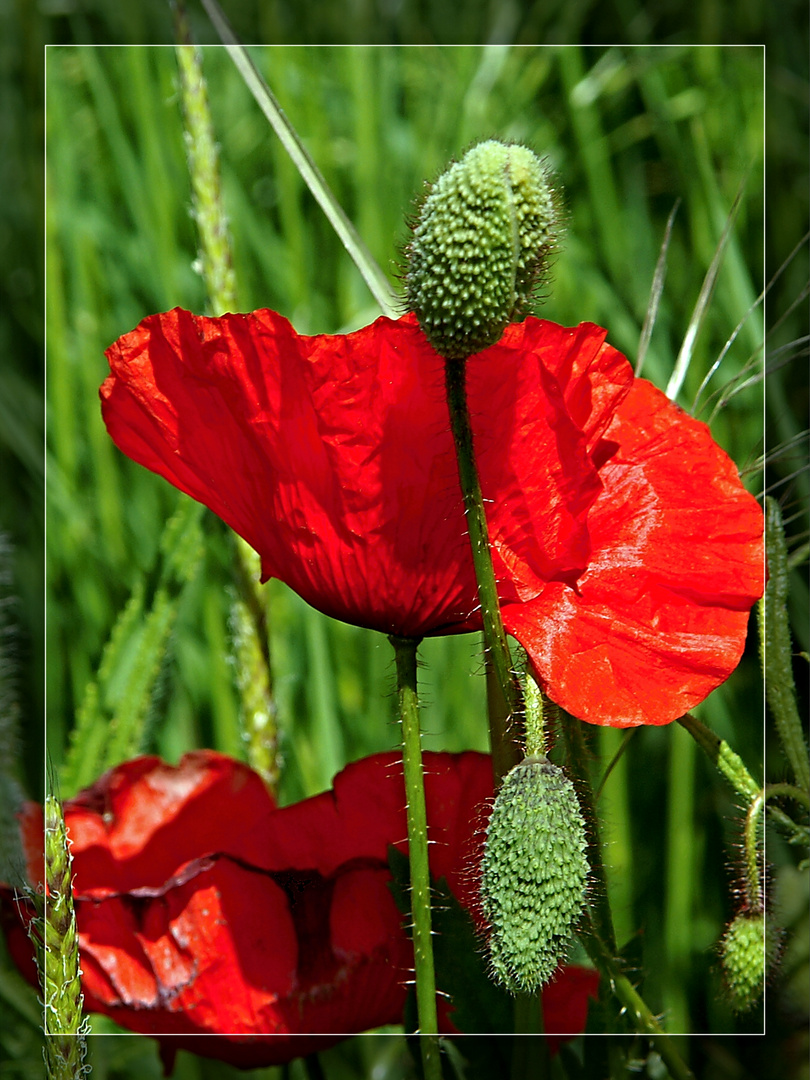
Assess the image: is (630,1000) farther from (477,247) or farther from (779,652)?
(477,247)

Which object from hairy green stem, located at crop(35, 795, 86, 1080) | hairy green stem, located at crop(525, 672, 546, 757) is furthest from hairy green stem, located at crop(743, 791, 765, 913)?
hairy green stem, located at crop(35, 795, 86, 1080)

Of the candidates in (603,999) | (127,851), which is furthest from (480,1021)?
(127,851)

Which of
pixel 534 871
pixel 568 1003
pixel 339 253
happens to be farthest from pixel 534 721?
pixel 339 253

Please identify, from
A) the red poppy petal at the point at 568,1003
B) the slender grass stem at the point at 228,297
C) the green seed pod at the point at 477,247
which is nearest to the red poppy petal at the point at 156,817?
the slender grass stem at the point at 228,297

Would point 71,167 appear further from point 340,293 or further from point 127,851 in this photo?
point 127,851

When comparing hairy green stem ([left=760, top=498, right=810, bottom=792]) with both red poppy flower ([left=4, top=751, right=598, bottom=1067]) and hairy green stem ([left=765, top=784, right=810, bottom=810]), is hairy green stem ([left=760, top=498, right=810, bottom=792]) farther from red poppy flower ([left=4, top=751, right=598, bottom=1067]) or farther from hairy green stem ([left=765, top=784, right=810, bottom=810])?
red poppy flower ([left=4, top=751, right=598, bottom=1067])
